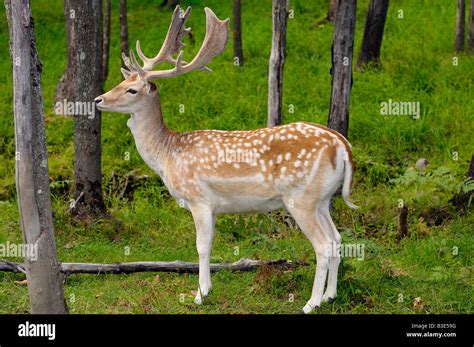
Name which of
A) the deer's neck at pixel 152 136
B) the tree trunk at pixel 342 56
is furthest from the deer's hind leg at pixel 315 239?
the tree trunk at pixel 342 56

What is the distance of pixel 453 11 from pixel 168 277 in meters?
11.6

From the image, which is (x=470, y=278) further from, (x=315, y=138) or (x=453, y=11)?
(x=453, y=11)

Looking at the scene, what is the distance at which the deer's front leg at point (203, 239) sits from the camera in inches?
342

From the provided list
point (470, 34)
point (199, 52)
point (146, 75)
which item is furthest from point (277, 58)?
point (470, 34)

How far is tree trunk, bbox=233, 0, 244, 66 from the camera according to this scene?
1661cm

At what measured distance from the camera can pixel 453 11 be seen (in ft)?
62.1

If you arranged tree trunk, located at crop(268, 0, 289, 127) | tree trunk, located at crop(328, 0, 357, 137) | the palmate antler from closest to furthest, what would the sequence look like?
the palmate antler
tree trunk, located at crop(328, 0, 357, 137)
tree trunk, located at crop(268, 0, 289, 127)

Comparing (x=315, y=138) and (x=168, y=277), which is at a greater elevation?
(x=315, y=138)

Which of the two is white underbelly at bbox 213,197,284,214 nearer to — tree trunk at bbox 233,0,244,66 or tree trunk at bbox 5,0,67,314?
tree trunk at bbox 5,0,67,314

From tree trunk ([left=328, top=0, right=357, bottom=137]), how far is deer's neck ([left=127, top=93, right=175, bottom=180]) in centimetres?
295

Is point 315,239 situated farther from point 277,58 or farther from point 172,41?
point 277,58

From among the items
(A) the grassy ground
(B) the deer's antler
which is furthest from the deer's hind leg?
(B) the deer's antler
